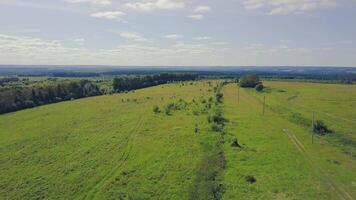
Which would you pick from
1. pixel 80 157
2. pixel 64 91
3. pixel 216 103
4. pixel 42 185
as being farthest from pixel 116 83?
pixel 42 185

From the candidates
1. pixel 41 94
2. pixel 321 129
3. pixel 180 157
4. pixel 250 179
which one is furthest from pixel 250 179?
pixel 41 94

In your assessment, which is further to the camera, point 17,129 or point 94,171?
point 17,129

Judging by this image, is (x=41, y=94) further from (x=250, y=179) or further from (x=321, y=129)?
(x=250, y=179)

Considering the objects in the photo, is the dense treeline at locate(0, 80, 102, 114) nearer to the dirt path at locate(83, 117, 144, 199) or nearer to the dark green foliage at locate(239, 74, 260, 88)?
the dirt path at locate(83, 117, 144, 199)

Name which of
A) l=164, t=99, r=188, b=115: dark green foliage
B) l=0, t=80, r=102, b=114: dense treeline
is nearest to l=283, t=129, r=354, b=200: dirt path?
l=164, t=99, r=188, b=115: dark green foliage

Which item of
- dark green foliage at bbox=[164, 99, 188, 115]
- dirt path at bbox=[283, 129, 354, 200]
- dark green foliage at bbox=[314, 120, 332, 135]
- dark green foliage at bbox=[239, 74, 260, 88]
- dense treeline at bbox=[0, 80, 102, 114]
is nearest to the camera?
dirt path at bbox=[283, 129, 354, 200]

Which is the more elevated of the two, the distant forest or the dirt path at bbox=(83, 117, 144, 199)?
the distant forest

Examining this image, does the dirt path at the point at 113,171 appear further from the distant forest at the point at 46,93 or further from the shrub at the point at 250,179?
the distant forest at the point at 46,93

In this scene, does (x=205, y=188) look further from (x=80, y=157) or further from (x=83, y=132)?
(x=83, y=132)
